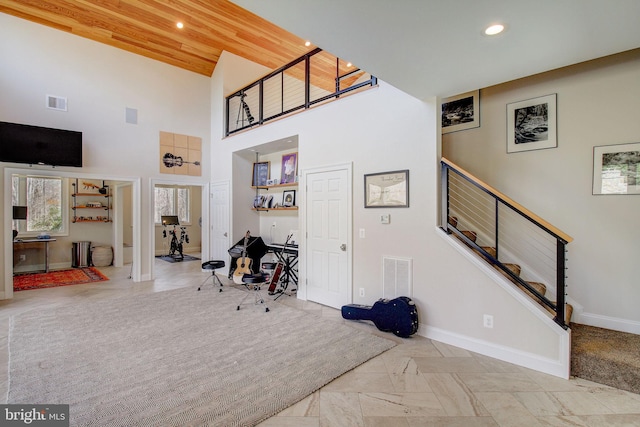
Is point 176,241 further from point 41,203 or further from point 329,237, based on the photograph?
point 329,237

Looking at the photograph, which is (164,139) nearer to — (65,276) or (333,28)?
(65,276)

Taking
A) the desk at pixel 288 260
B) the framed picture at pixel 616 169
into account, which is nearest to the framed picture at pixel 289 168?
the desk at pixel 288 260

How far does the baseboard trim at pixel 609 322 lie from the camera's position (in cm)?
304

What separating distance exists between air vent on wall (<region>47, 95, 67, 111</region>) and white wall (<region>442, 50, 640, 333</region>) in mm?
7341

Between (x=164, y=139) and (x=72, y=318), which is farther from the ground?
(x=164, y=139)

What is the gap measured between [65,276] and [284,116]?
6087 mm

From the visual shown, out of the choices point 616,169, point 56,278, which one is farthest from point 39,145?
point 616,169

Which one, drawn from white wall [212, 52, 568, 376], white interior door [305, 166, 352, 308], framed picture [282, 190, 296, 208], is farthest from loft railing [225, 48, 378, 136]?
white interior door [305, 166, 352, 308]

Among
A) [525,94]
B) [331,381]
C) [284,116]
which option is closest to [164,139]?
[284,116]

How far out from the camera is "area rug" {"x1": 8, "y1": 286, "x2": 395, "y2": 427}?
2145 millimetres

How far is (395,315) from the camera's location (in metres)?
3.38

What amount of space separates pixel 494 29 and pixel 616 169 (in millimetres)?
2362

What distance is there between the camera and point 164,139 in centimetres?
653

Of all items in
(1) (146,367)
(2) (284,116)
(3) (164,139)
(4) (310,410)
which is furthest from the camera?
(3) (164,139)
